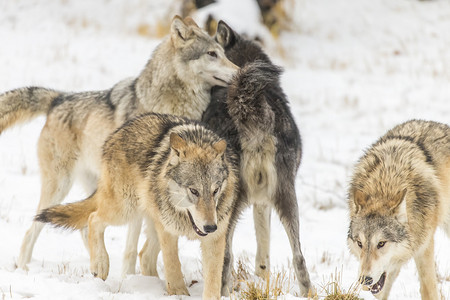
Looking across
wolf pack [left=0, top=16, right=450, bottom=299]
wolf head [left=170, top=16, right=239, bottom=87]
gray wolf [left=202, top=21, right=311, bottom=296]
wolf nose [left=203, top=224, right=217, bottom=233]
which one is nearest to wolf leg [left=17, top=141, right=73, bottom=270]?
wolf pack [left=0, top=16, right=450, bottom=299]

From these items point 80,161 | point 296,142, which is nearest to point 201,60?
point 296,142

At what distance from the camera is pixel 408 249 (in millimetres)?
5090

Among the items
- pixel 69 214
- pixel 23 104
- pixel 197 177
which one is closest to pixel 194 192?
pixel 197 177

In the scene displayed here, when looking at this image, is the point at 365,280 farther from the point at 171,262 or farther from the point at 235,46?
the point at 235,46

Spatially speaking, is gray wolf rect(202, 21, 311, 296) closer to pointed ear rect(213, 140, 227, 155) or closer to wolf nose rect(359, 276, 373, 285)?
pointed ear rect(213, 140, 227, 155)

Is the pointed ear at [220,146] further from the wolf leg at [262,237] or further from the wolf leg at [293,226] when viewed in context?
the wolf leg at [262,237]

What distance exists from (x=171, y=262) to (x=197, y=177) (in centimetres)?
95

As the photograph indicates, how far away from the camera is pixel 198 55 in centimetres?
641

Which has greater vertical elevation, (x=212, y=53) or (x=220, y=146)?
(x=212, y=53)

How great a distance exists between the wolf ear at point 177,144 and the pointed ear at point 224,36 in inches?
81.8

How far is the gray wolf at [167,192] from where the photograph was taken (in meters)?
4.75

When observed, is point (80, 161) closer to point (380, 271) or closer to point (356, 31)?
point (380, 271)

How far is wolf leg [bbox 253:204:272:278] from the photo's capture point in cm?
641

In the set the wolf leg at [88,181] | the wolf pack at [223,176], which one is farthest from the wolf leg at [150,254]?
the wolf leg at [88,181]
